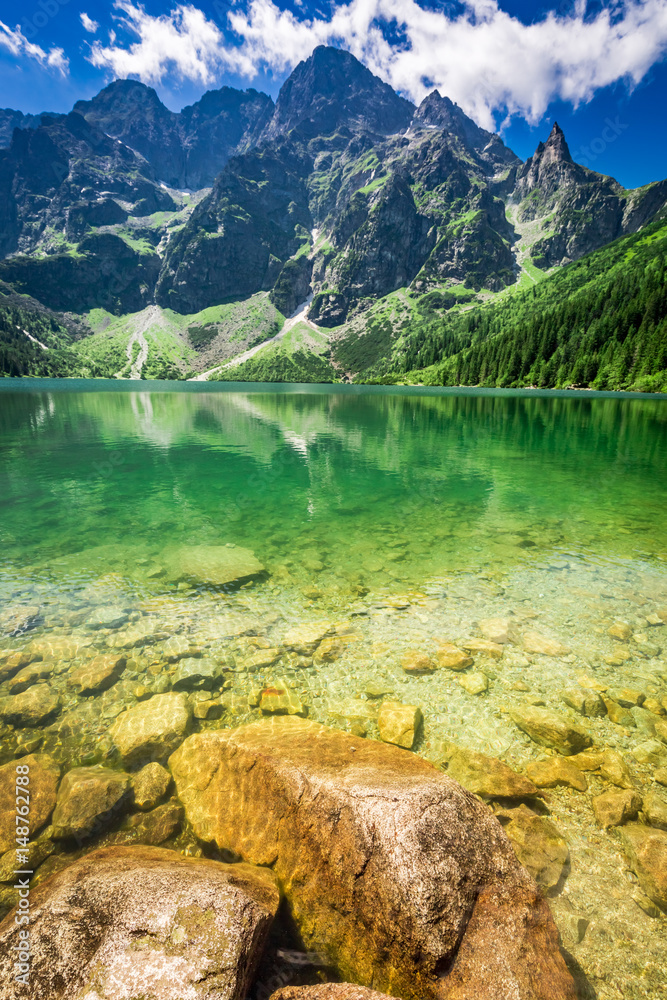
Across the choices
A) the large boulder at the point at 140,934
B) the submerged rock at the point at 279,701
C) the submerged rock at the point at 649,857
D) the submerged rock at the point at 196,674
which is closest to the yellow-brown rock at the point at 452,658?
the submerged rock at the point at 279,701

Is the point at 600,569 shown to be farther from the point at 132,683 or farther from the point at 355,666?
the point at 132,683

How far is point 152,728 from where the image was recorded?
8.62 meters

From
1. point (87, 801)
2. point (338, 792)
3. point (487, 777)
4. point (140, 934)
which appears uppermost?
point (140, 934)

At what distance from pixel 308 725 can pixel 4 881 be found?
487 cm

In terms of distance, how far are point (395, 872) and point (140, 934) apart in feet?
8.51

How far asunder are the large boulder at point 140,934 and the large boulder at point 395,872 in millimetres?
819

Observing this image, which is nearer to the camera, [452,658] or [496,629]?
[452,658]

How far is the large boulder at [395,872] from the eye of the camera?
4164 mm

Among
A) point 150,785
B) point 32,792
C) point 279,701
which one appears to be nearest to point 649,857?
point 279,701

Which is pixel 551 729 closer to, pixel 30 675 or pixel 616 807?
pixel 616 807

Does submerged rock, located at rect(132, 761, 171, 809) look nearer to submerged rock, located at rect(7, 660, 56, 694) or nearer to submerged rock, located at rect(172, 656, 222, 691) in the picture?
submerged rock, located at rect(172, 656, 222, 691)

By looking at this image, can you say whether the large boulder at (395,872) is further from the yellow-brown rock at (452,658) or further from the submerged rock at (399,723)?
the yellow-brown rock at (452,658)

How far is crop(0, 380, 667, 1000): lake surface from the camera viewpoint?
8.42 metres

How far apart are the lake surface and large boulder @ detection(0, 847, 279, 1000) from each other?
2.99m
